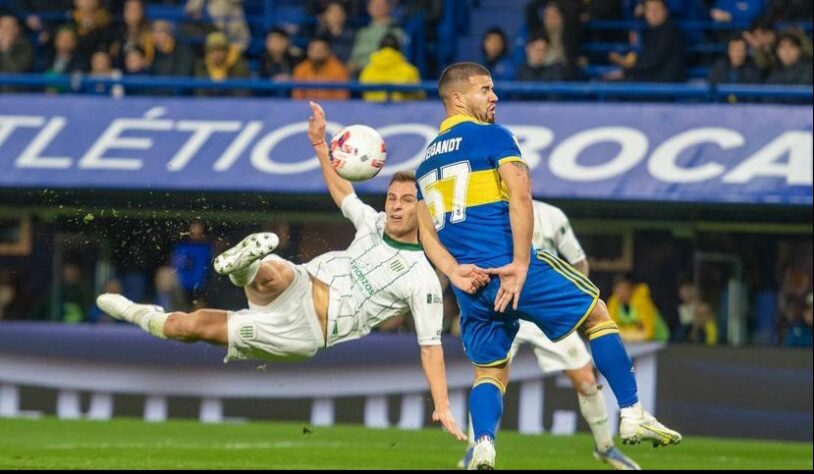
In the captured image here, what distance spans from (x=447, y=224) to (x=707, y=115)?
25.0 feet

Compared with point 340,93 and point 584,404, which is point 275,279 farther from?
point 340,93

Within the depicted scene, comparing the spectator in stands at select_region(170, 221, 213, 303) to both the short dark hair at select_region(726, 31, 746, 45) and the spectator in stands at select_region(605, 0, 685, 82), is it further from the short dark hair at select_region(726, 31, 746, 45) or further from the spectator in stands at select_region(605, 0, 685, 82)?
the short dark hair at select_region(726, 31, 746, 45)

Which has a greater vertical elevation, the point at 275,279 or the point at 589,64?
the point at 589,64

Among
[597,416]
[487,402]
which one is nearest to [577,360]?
[597,416]

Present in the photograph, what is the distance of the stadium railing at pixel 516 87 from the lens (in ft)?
51.8

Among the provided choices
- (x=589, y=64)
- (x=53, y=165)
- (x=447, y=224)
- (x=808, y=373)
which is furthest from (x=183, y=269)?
(x=447, y=224)

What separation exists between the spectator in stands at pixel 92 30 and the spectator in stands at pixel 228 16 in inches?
42.0

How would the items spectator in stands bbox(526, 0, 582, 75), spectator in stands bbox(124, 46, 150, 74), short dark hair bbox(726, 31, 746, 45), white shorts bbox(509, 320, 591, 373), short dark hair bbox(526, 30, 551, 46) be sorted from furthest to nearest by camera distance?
1. spectator in stands bbox(124, 46, 150, 74)
2. spectator in stands bbox(526, 0, 582, 75)
3. short dark hair bbox(526, 30, 551, 46)
4. short dark hair bbox(726, 31, 746, 45)
5. white shorts bbox(509, 320, 591, 373)

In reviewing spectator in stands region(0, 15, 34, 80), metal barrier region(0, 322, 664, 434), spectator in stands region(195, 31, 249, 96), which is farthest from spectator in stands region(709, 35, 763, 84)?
spectator in stands region(0, 15, 34, 80)

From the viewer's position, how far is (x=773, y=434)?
15.8m

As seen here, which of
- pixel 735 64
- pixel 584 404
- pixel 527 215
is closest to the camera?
pixel 527 215

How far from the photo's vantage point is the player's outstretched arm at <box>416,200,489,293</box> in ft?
28.4

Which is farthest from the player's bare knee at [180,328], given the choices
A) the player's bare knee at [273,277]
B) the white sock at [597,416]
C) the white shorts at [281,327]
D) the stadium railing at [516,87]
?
the stadium railing at [516,87]

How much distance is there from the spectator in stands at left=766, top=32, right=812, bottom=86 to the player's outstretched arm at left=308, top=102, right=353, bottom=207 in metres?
7.25
